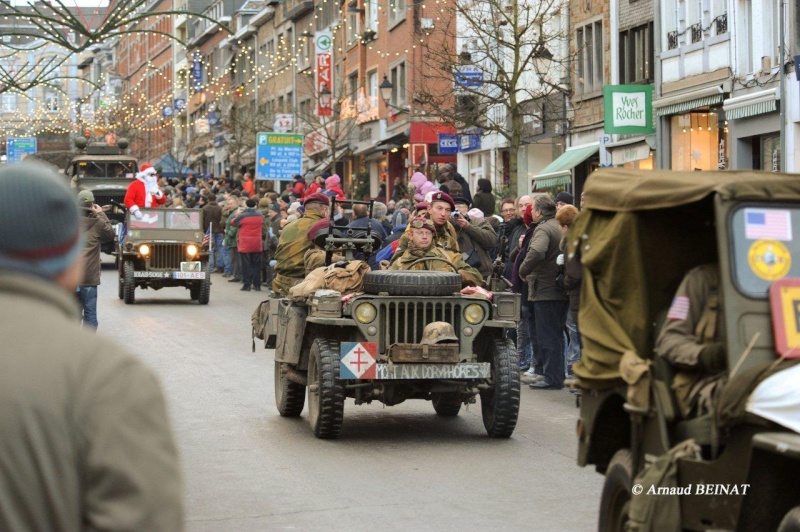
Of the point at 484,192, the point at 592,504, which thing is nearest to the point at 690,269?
the point at 592,504

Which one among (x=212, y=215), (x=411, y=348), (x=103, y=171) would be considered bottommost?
(x=411, y=348)

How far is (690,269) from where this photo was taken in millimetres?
6695

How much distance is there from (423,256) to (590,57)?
77.8ft

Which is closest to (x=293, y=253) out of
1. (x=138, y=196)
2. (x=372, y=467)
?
(x=372, y=467)

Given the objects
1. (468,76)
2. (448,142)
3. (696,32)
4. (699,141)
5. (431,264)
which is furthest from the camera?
(448,142)

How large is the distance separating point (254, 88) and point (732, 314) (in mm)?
68339

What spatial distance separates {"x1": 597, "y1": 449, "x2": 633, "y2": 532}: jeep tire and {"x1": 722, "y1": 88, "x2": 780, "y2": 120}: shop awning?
65.4 feet

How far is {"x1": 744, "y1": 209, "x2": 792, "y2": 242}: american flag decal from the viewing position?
19.6 ft

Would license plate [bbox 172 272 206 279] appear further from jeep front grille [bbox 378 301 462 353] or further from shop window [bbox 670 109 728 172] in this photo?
jeep front grille [bbox 378 301 462 353]

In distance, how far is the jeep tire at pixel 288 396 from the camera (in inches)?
499

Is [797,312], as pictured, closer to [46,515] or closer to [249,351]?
[46,515]

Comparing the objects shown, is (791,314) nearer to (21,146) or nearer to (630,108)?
(630,108)

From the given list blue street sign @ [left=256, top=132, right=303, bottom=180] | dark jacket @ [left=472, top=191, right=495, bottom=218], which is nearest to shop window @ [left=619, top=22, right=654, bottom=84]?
blue street sign @ [left=256, top=132, right=303, bottom=180]

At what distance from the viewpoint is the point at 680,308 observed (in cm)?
616
